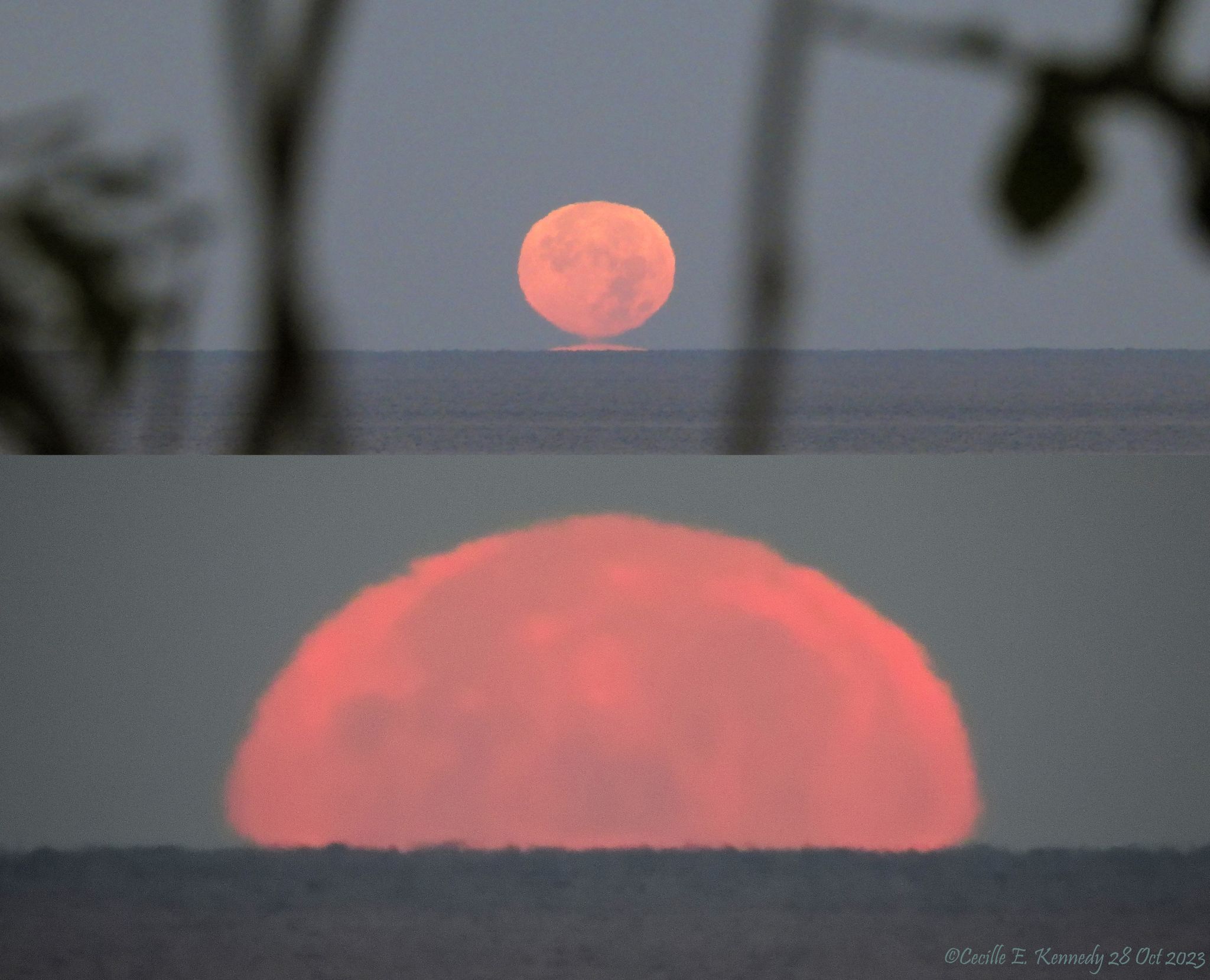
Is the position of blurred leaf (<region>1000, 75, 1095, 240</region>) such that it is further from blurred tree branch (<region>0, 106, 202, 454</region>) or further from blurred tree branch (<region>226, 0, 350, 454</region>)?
blurred tree branch (<region>226, 0, 350, 454</region>)

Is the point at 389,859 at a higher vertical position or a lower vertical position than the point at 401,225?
lower

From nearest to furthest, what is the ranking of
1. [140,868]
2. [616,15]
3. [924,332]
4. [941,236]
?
[140,868]
[616,15]
[941,236]
[924,332]

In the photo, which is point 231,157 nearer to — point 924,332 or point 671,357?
point 924,332

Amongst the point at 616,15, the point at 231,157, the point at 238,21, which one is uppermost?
the point at 616,15

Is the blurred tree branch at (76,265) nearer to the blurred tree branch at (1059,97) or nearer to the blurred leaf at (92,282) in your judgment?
the blurred leaf at (92,282)

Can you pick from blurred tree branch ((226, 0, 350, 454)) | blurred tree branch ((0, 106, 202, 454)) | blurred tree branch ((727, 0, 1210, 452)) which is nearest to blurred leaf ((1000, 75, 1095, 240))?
blurred tree branch ((727, 0, 1210, 452))

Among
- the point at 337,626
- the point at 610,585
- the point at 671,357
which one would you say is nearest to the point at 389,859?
the point at 337,626
